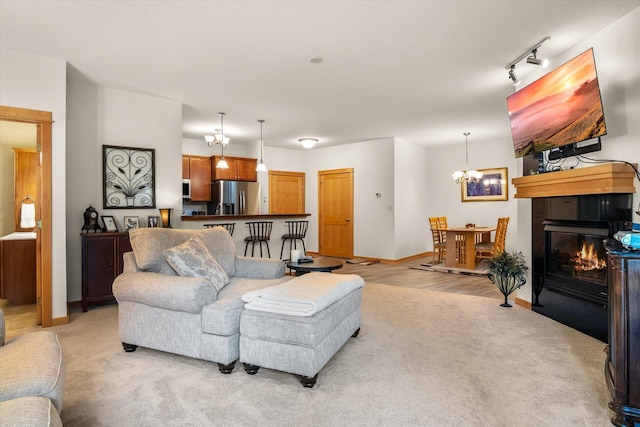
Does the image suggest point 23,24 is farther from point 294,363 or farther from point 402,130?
point 402,130

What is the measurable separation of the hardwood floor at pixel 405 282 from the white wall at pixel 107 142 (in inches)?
21.1

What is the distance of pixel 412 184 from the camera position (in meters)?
7.77

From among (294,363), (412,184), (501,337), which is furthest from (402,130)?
(294,363)

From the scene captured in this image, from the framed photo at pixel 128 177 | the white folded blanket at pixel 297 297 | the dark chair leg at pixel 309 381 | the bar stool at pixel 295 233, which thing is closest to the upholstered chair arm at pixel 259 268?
the white folded blanket at pixel 297 297

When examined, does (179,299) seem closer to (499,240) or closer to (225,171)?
(225,171)

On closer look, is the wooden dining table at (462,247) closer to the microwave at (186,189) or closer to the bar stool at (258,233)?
the bar stool at (258,233)

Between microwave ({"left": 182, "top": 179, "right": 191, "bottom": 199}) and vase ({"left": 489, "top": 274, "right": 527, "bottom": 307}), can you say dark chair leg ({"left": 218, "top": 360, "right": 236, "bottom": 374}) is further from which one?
microwave ({"left": 182, "top": 179, "right": 191, "bottom": 199})

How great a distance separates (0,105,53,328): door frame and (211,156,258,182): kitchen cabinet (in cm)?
393

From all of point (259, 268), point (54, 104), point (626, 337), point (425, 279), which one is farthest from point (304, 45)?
point (425, 279)

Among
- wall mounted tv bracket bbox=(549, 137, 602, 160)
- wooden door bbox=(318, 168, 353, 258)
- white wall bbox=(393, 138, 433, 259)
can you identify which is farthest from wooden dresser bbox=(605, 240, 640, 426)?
wooden door bbox=(318, 168, 353, 258)

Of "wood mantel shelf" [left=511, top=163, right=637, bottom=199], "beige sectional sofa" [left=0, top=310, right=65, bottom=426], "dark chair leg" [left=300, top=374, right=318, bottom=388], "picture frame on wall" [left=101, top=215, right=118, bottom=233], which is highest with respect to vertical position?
"wood mantel shelf" [left=511, top=163, right=637, bottom=199]

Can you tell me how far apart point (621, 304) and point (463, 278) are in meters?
4.00

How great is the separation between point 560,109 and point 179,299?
11.0ft

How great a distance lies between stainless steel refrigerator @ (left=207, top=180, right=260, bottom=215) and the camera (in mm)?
7191
